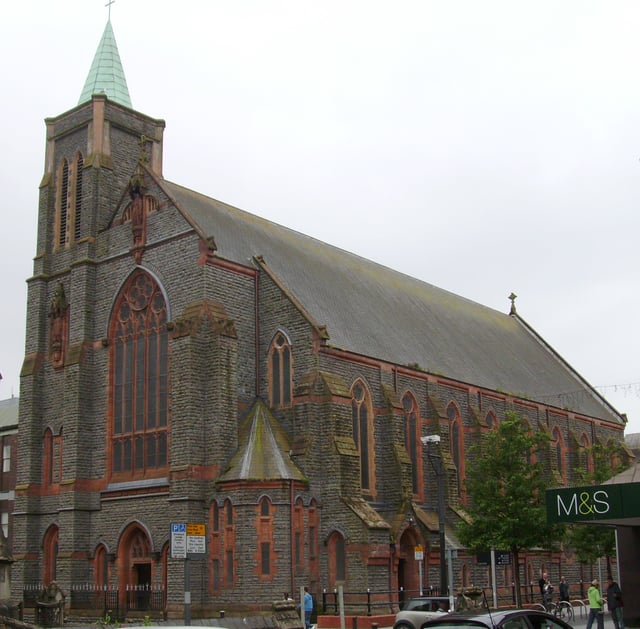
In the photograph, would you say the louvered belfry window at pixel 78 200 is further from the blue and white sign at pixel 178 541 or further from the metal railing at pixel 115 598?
the blue and white sign at pixel 178 541

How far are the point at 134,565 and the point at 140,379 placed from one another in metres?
7.30

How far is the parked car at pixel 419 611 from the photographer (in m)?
25.4

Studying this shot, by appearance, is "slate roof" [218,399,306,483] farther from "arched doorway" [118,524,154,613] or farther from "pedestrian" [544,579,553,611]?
"pedestrian" [544,579,553,611]

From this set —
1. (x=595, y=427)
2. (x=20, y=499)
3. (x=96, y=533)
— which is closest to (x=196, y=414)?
(x=96, y=533)

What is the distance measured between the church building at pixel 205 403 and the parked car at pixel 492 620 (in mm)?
20741

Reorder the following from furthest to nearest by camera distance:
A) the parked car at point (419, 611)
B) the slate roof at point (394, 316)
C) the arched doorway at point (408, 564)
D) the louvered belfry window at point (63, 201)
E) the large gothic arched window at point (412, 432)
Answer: the louvered belfry window at point (63, 201) → the large gothic arched window at point (412, 432) → the slate roof at point (394, 316) → the arched doorway at point (408, 564) → the parked car at point (419, 611)

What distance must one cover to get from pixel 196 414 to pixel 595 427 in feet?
103

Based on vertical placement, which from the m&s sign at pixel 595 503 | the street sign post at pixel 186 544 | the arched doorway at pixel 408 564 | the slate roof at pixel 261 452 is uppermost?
the slate roof at pixel 261 452

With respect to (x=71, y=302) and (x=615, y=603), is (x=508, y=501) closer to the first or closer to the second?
(x=615, y=603)

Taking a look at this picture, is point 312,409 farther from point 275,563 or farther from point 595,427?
point 595,427

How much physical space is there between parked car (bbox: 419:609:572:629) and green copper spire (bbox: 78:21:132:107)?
117 ft

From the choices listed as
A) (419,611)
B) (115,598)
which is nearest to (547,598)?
(419,611)

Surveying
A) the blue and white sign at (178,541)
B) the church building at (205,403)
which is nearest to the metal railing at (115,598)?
the church building at (205,403)

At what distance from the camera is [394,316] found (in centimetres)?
4772
